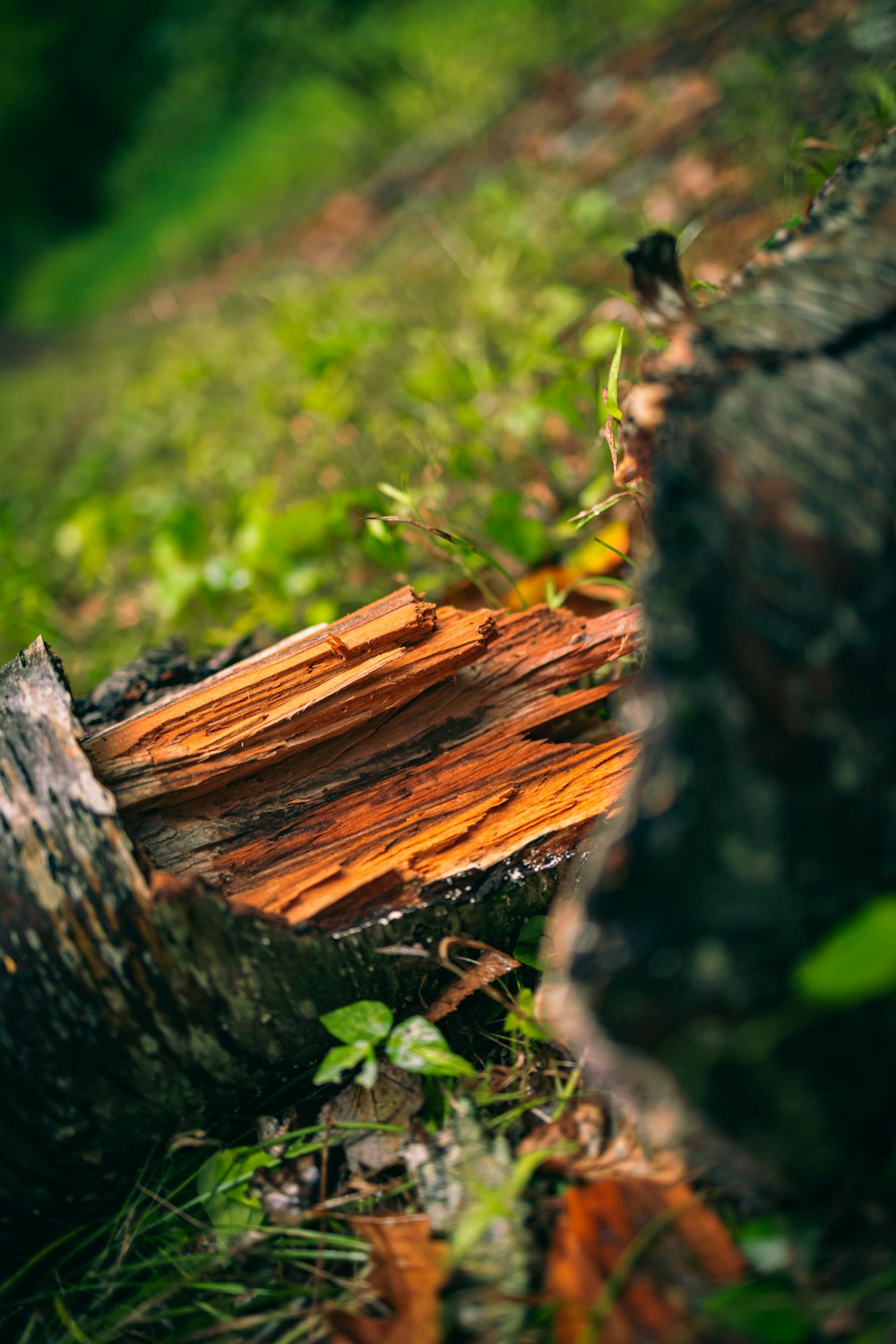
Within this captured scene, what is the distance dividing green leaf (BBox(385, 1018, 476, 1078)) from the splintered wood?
0.17m

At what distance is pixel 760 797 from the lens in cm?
80

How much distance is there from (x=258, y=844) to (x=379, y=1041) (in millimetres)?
389

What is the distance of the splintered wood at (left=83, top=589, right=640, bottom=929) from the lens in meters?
1.32

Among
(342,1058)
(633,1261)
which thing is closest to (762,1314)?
(633,1261)

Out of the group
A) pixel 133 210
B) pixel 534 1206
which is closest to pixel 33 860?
pixel 534 1206

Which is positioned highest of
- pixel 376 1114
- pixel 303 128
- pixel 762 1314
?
pixel 303 128

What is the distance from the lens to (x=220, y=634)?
250cm

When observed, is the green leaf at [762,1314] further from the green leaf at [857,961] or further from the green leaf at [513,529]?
the green leaf at [513,529]

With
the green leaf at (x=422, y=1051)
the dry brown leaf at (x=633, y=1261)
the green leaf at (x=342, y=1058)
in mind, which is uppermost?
the green leaf at (x=342, y=1058)

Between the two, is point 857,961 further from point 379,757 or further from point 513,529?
point 513,529

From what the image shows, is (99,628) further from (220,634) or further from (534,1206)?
(534,1206)

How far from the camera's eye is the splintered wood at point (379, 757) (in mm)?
1318

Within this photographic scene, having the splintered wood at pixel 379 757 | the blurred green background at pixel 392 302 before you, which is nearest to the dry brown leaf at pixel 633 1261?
the splintered wood at pixel 379 757

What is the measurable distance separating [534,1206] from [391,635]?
0.89 metres
